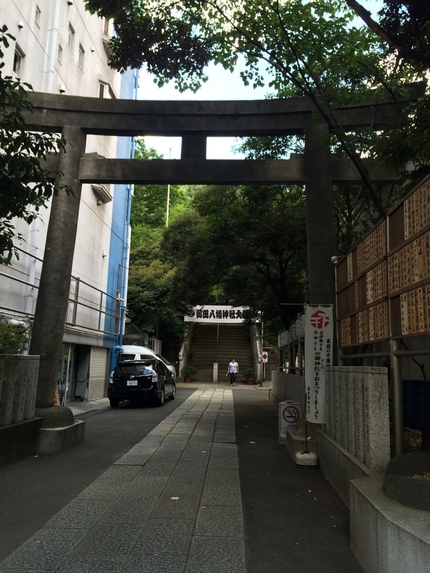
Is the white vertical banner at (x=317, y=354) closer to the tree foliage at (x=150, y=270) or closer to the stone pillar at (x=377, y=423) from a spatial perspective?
the stone pillar at (x=377, y=423)

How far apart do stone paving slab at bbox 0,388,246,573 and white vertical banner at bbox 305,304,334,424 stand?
1577 mm

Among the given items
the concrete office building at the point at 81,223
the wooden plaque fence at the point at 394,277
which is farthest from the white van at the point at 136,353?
the wooden plaque fence at the point at 394,277

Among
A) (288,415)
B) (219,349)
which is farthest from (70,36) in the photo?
(219,349)

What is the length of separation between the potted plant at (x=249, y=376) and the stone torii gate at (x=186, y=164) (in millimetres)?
22131

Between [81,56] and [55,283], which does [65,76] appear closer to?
[81,56]

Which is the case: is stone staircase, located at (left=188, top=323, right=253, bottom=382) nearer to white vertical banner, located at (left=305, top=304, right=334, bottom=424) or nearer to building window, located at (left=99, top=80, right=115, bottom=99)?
building window, located at (left=99, top=80, right=115, bottom=99)

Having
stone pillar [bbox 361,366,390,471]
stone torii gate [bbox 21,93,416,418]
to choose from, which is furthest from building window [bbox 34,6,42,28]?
stone pillar [bbox 361,366,390,471]

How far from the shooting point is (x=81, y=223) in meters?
16.9

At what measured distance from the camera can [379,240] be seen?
559 centimetres

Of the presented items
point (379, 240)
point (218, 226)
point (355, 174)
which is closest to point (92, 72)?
point (218, 226)

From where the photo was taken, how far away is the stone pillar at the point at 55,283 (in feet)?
28.4

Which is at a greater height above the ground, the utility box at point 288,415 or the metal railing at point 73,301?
the metal railing at point 73,301

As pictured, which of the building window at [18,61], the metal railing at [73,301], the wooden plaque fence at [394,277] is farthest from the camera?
the building window at [18,61]

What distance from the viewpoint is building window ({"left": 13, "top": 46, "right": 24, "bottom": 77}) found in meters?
12.1
